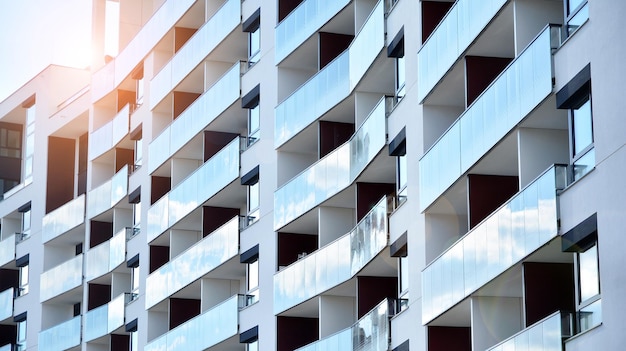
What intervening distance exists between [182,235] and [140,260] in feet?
10.7

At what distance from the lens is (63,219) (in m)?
62.5

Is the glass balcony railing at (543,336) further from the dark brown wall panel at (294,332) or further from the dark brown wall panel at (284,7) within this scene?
the dark brown wall panel at (284,7)

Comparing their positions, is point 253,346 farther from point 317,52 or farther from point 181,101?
point 181,101

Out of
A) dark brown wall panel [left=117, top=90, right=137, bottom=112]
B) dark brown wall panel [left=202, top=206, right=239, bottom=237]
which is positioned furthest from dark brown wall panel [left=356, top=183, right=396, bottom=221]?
dark brown wall panel [left=117, top=90, right=137, bottom=112]

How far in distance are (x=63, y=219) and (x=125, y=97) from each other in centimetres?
765

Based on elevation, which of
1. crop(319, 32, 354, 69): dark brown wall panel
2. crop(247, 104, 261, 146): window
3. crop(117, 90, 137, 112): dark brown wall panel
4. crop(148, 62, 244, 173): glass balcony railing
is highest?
crop(117, 90, 137, 112): dark brown wall panel

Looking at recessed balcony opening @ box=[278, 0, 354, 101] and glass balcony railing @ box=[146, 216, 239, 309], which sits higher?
recessed balcony opening @ box=[278, 0, 354, 101]

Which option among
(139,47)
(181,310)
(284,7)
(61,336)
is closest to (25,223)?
(61,336)

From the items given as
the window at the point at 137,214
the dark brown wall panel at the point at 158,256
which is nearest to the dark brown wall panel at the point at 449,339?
the dark brown wall panel at the point at 158,256

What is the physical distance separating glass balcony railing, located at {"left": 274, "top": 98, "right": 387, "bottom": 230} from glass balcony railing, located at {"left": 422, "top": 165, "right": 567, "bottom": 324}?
5670 millimetres

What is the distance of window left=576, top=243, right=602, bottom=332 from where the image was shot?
902 inches

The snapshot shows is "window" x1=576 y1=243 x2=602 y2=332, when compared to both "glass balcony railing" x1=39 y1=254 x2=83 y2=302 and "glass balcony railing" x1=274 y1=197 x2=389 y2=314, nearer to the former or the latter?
"glass balcony railing" x1=274 y1=197 x2=389 y2=314

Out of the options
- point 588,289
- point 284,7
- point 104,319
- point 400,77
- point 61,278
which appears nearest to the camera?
point 588,289

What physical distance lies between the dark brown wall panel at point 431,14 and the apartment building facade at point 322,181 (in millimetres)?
55
